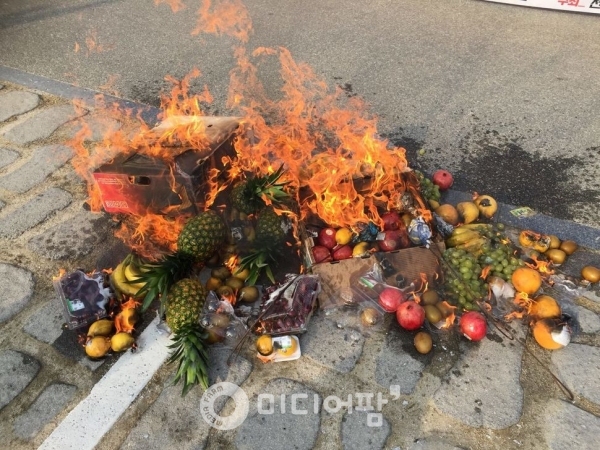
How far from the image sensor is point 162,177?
4750mm

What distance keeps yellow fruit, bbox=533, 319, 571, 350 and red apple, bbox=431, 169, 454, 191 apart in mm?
2140

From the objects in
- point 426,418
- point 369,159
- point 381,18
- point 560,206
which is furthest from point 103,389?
point 381,18

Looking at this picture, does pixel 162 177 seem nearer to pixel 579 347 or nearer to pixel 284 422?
pixel 284 422

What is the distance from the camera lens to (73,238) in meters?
5.43

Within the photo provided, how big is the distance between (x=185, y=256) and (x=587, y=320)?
159 inches

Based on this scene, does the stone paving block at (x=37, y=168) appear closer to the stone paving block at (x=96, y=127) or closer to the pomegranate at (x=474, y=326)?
the stone paving block at (x=96, y=127)

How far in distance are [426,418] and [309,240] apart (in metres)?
2.05

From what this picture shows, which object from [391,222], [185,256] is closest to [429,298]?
[391,222]

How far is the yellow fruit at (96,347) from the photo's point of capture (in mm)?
4205

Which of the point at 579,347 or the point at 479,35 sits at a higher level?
the point at 479,35

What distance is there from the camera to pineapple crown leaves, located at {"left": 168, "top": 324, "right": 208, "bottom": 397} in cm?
398

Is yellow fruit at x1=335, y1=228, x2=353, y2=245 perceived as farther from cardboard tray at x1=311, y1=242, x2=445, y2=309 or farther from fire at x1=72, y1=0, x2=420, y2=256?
cardboard tray at x1=311, y1=242, x2=445, y2=309

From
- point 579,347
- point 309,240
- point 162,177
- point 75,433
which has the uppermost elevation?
point 162,177

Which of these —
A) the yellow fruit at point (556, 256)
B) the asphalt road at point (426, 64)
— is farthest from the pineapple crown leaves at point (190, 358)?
the asphalt road at point (426, 64)
